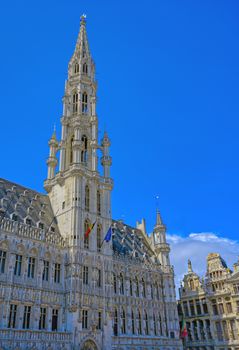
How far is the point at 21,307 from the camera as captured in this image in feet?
130

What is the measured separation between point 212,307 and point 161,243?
15.4 metres

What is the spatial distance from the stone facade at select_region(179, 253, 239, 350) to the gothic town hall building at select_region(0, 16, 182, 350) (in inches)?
372

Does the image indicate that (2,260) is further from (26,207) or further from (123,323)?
(123,323)

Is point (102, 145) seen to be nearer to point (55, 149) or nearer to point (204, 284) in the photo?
point (55, 149)

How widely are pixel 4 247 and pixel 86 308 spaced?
527 inches

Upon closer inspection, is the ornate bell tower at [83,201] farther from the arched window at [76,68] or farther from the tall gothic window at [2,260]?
the tall gothic window at [2,260]

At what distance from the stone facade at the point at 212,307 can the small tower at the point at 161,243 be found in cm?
1007

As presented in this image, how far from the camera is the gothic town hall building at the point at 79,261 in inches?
1598

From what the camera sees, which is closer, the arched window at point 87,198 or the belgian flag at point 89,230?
the belgian flag at point 89,230

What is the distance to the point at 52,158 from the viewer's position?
194 ft

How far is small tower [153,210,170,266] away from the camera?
65188 mm

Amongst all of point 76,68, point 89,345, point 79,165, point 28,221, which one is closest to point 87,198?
point 79,165

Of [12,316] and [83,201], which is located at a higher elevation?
[83,201]

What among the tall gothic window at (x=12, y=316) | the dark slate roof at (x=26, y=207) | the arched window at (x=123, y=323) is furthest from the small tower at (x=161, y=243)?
the tall gothic window at (x=12, y=316)
